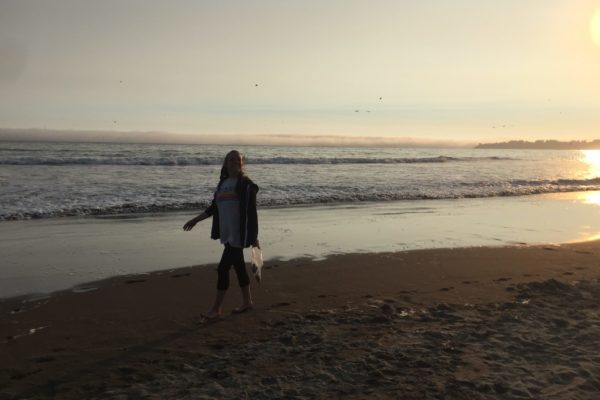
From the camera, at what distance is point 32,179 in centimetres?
2150

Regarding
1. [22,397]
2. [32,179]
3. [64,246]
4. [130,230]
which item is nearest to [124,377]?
[22,397]

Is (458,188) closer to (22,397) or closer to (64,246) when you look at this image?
(64,246)

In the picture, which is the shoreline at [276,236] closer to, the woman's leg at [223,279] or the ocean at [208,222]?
the ocean at [208,222]

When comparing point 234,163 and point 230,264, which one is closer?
point 234,163

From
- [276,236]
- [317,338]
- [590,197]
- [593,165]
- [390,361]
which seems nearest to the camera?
[390,361]

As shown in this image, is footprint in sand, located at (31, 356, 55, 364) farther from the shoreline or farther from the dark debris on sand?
the shoreline

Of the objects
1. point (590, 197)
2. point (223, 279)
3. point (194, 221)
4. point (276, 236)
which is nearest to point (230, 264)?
point (223, 279)

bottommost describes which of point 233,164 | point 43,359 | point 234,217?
point 43,359

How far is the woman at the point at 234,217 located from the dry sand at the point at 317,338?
477mm

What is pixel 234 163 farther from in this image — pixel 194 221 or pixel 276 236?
pixel 276 236

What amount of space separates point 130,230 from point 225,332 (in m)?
6.84

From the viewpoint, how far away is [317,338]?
4656mm

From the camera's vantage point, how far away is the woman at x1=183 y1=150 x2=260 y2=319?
549 cm

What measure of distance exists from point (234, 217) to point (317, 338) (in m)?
1.69
